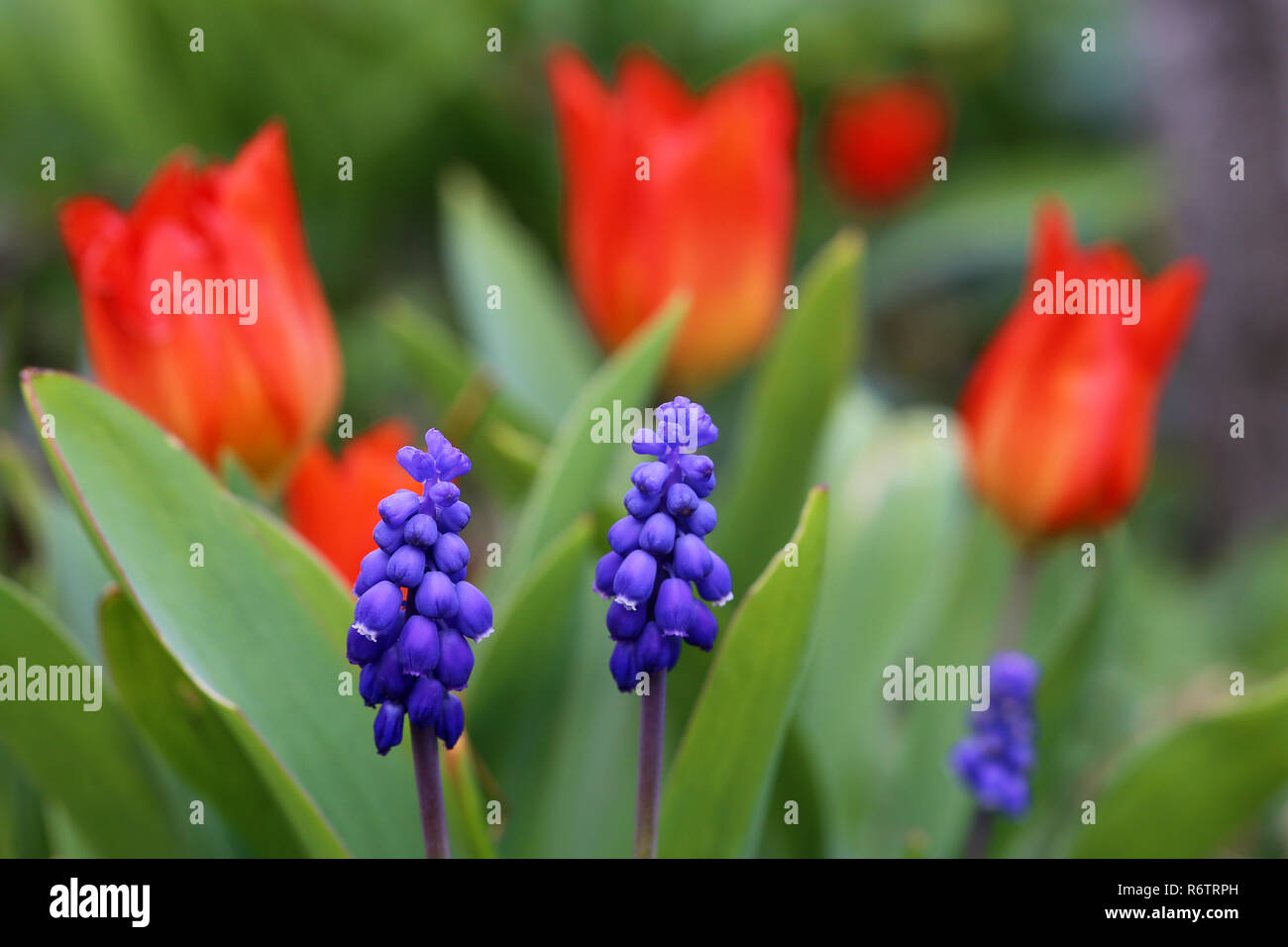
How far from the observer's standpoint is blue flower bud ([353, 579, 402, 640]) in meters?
0.43

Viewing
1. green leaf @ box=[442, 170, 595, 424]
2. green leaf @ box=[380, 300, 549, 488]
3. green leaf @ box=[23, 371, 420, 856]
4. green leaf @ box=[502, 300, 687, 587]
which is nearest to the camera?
green leaf @ box=[23, 371, 420, 856]

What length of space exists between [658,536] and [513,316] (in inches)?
24.3

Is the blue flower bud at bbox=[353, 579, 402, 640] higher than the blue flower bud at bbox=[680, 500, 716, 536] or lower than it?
lower

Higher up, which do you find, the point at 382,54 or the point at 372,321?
the point at 382,54

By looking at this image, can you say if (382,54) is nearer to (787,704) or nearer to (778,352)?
(778,352)

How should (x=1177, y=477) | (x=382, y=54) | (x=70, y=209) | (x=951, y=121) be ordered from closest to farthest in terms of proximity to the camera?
(x=70, y=209), (x=382, y=54), (x=1177, y=477), (x=951, y=121)

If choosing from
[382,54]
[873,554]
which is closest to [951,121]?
[382,54]

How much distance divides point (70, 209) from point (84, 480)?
0.80 ft

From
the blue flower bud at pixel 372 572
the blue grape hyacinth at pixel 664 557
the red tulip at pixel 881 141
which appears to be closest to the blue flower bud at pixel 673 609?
the blue grape hyacinth at pixel 664 557

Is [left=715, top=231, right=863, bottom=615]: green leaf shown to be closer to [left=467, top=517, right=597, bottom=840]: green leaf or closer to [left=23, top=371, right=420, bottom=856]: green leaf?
[left=467, top=517, right=597, bottom=840]: green leaf

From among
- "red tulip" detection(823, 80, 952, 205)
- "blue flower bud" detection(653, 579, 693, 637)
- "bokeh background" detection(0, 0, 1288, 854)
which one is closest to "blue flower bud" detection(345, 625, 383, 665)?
"blue flower bud" detection(653, 579, 693, 637)

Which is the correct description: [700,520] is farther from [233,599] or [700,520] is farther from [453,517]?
[233,599]

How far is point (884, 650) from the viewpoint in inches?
34.2

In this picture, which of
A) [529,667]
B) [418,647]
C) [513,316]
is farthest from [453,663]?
[513,316]
